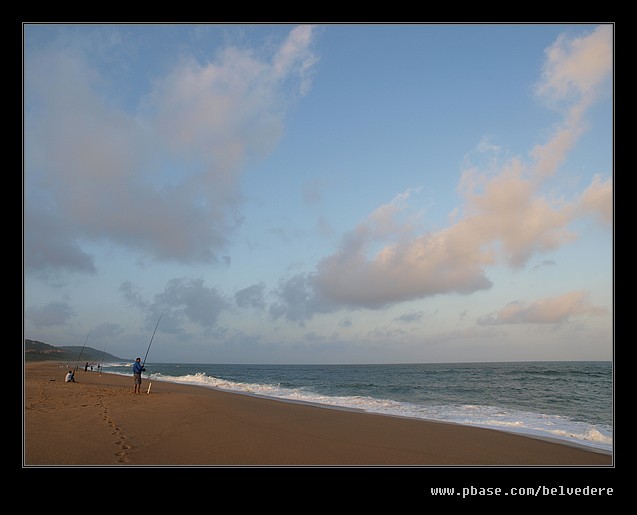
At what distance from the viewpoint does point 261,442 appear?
7.73 meters

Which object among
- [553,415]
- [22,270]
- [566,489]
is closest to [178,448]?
[22,270]

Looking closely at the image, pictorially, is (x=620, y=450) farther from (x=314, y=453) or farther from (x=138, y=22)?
(x=138, y=22)

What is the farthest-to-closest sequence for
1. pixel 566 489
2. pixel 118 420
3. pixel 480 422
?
pixel 480 422 → pixel 118 420 → pixel 566 489

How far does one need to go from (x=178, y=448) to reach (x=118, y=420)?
143 inches

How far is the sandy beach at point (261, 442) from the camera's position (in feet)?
21.3

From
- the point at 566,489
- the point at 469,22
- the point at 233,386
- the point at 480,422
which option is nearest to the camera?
the point at 566,489

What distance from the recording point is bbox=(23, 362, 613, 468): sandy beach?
6501 millimetres

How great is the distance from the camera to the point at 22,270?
17.7ft

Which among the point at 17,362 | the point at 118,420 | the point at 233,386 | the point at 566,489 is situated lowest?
the point at 233,386

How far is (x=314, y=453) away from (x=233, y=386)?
939 inches

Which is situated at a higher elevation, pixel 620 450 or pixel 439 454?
pixel 620 450

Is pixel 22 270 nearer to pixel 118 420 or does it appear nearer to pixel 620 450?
pixel 118 420

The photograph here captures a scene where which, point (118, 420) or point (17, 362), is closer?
point (17, 362)

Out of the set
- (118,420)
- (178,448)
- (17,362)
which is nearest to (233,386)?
(118,420)
